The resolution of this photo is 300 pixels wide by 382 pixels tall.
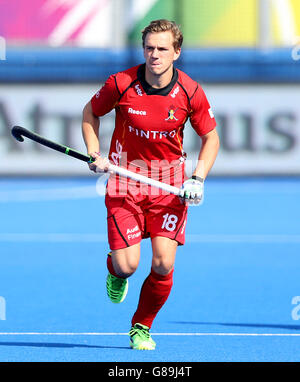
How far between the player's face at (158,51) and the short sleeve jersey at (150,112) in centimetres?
14

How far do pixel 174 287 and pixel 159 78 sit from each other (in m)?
2.86

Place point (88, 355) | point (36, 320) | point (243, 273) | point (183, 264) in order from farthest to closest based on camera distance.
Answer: point (183, 264), point (243, 273), point (36, 320), point (88, 355)

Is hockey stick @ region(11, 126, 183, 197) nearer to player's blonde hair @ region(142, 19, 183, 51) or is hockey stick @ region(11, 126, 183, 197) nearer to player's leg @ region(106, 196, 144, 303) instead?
player's leg @ region(106, 196, 144, 303)

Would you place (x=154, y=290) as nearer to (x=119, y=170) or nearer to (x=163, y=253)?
(x=163, y=253)

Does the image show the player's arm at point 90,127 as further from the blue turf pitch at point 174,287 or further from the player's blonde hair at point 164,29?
the blue turf pitch at point 174,287

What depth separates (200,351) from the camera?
5.82 m

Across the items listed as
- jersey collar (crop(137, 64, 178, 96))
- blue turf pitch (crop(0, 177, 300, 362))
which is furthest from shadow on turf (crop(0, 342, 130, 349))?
jersey collar (crop(137, 64, 178, 96))

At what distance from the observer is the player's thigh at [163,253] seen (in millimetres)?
5848

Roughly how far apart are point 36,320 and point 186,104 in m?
1.99

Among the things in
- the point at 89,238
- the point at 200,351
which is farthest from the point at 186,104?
the point at 89,238

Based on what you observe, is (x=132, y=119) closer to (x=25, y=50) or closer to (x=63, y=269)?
(x=63, y=269)

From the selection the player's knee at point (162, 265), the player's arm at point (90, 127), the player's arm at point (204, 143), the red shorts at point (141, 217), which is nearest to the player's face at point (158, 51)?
the player's arm at point (204, 143)

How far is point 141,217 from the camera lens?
19.7ft

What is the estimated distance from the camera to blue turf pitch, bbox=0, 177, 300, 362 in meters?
5.99
